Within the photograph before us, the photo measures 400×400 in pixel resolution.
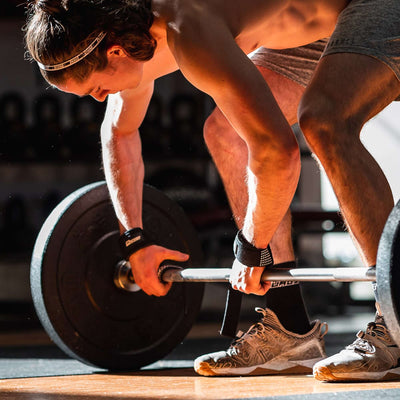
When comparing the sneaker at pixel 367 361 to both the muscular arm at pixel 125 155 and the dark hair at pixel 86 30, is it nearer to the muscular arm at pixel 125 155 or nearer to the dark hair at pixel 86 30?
the muscular arm at pixel 125 155

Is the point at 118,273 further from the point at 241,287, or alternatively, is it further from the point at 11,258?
the point at 11,258

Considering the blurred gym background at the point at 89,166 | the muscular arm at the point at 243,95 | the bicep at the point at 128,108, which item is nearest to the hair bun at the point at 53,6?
the muscular arm at the point at 243,95

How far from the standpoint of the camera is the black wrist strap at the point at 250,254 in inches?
64.2

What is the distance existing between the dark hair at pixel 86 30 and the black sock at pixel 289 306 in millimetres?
740

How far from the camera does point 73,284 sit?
2123mm

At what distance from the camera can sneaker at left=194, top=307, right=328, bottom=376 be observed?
1882mm

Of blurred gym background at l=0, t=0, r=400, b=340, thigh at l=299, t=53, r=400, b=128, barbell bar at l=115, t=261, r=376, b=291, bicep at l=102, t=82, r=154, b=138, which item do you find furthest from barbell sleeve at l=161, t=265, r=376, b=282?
blurred gym background at l=0, t=0, r=400, b=340

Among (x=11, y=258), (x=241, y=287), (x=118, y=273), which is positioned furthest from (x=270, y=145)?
(x=11, y=258)

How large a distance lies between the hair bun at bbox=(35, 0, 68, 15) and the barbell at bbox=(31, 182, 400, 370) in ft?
2.17

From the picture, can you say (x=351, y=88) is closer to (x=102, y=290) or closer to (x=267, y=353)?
(x=267, y=353)

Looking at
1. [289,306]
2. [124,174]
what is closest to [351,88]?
[289,306]

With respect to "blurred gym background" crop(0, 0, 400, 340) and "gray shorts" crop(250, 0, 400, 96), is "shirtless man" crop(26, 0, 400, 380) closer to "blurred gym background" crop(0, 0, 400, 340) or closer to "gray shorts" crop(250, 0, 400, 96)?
"gray shorts" crop(250, 0, 400, 96)

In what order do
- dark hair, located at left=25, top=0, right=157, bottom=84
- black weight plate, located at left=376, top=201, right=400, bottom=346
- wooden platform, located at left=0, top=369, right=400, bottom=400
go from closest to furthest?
black weight plate, located at left=376, top=201, right=400, bottom=346
wooden platform, located at left=0, top=369, right=400, bottom=400
dark hair, located at left=25, top=0, right=157, bottom=84

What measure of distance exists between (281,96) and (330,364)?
79cm
